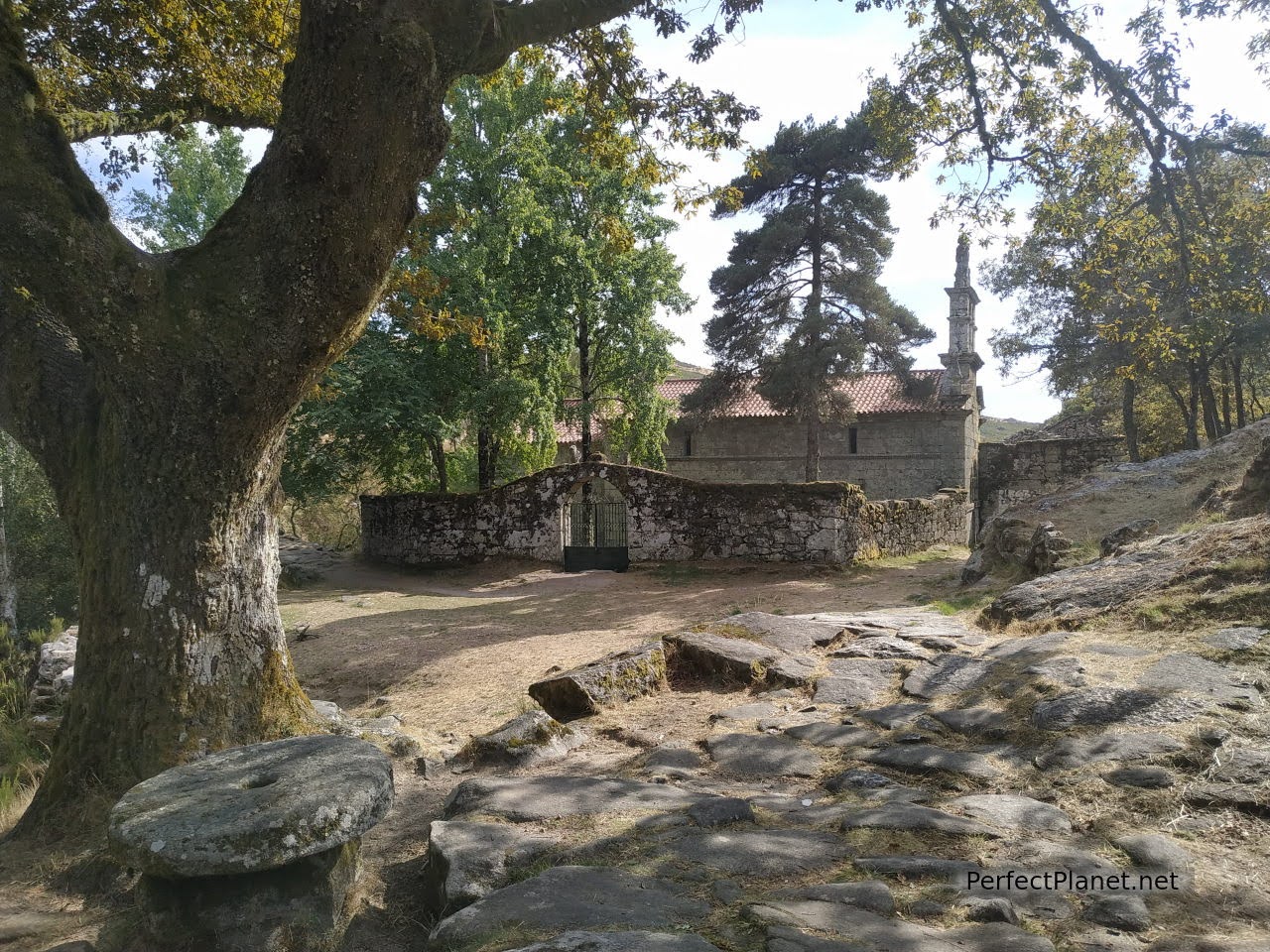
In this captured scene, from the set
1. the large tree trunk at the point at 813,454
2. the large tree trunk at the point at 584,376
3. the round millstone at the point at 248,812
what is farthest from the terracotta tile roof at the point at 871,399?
the round millstone at the point at 248,812

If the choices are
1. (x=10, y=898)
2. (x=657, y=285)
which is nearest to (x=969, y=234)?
(x=10, y=898)

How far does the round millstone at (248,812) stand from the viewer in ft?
9.56

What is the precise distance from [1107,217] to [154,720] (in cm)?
943

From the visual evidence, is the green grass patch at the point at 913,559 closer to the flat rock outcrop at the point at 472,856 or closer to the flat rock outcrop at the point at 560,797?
the flat rock outcrop at the point at 560,797

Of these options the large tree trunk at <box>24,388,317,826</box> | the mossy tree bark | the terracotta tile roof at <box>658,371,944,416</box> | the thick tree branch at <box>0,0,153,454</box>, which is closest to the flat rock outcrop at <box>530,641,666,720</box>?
the mossy tree bark

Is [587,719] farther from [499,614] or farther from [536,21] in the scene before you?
[499,614]

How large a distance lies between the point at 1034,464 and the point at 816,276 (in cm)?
1147

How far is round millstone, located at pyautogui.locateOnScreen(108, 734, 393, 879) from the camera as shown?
9.56ft

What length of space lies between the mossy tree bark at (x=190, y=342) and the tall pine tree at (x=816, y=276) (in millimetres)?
18412

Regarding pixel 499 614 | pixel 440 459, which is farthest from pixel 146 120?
pixel 440 459

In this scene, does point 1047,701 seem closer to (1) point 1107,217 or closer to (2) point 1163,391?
(1) point 1107,217

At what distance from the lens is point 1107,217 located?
8344 mm

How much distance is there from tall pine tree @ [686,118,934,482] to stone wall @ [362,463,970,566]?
477 centimetres

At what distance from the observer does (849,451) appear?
96.9 feet
